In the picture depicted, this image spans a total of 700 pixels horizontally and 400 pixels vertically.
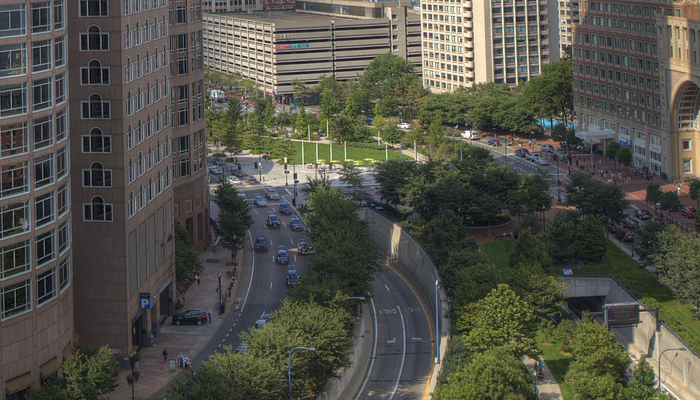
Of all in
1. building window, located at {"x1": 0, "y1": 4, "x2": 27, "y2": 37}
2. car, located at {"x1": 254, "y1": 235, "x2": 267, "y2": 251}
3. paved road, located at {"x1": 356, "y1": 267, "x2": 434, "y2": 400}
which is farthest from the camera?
car, located at {"x1": 254, "y1": 235, "x2": 267, "y2": 251}

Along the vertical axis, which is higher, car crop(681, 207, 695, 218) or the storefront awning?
car crop(681, 207, 695, 218)

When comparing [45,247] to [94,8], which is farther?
[94,8]

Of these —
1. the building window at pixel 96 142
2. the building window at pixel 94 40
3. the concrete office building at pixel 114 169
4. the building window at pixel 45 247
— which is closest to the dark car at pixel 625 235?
the concrete office building at pixel 114 169

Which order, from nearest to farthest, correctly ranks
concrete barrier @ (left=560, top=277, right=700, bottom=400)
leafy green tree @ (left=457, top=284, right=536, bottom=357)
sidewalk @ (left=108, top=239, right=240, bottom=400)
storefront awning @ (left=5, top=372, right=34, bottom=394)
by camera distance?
1. storefront awning @ (left=5, top=372, right=34, bottom=394)
2. sidewalk @ (left=108, top=239, right=240, bottom=400)
3. leafy green tree @ (left=457, top=284, right=536, bottom=357)
4. concrete barrier @ (left=560, top=277, right=700, bottom=400)

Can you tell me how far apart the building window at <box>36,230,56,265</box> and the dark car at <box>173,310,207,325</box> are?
32.1 m

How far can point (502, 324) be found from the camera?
122062 mm

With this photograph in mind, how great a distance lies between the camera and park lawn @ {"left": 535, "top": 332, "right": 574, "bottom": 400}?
12440cm

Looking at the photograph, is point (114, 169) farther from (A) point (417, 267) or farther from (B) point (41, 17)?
(A) point (417, 267)

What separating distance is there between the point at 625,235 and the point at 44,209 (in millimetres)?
90322

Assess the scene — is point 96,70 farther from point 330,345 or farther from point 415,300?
point 415,300

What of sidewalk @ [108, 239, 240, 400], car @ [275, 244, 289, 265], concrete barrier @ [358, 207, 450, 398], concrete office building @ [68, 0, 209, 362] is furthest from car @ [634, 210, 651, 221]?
concrete office building @ [68, 0, 209, 362]

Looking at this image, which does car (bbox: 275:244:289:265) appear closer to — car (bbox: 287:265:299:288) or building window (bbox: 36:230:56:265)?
car (bbox: 287:265:299:288)

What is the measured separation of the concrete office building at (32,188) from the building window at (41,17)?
0.25ft

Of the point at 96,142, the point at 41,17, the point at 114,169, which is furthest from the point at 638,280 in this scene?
the point at 41,17
